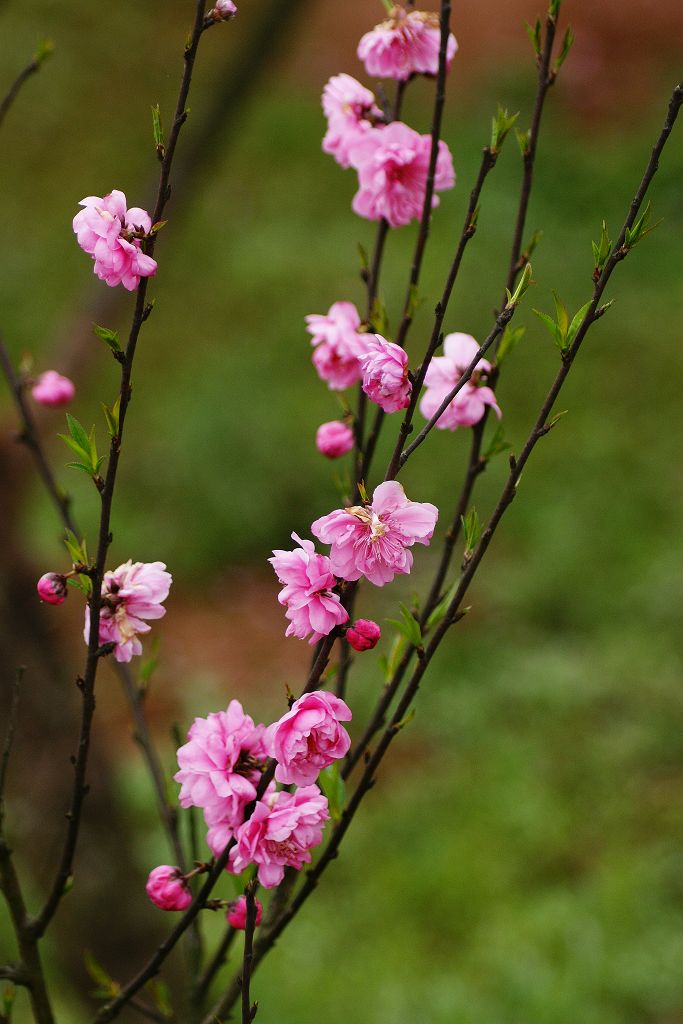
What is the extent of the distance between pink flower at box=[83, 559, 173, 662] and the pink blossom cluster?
1.30 ft

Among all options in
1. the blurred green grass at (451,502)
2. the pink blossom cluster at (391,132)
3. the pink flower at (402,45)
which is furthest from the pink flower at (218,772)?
the blurred green grass at (451,502)

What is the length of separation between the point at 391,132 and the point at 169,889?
2.23 ft

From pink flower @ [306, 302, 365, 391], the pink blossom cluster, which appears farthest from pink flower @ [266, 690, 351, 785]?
the pink blossom cluster

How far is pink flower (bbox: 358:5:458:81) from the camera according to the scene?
1.00 m

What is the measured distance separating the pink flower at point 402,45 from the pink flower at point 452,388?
25 cm

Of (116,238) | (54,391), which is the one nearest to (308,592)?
(116,238)

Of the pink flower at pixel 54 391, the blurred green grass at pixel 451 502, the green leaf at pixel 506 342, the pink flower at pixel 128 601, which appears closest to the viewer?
Result: the pink flower at pixel 128 601

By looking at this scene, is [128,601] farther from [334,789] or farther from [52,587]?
[334,789]

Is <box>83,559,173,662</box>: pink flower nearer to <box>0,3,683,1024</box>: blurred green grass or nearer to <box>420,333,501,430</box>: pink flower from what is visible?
<box>420,333,501,430</box>: pink flower

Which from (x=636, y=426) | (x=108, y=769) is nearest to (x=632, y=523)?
(x=636, y=426)

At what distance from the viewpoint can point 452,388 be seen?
101cm

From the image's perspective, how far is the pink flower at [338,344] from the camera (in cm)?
104

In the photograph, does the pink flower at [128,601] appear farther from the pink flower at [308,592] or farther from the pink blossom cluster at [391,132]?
the pink blossom cluster at [391,132]

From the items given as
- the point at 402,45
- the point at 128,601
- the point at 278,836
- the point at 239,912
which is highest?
the point at 402,45
